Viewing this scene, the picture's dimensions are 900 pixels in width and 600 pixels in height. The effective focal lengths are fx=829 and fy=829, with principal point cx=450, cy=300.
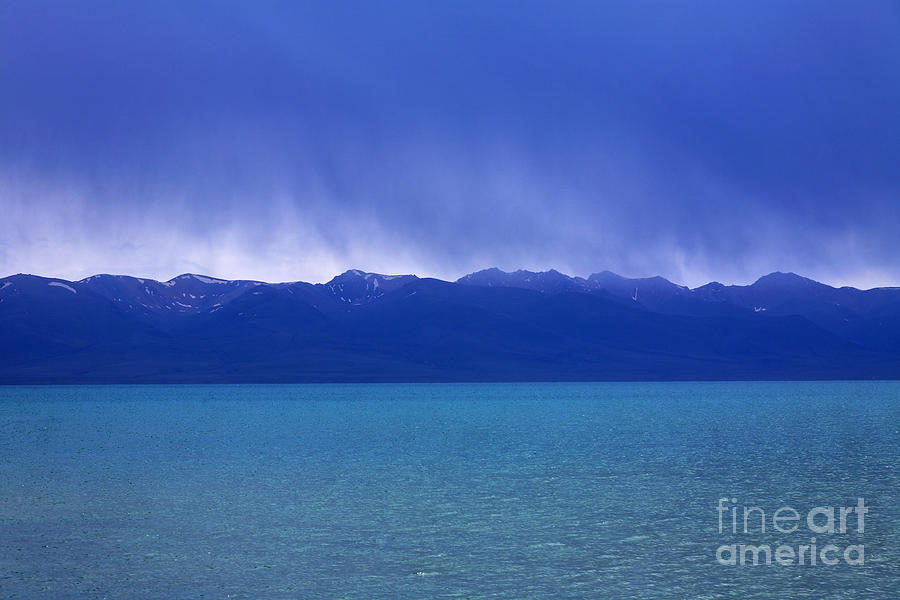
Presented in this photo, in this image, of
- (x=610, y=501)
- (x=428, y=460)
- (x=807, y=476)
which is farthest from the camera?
(x=428, y=460)

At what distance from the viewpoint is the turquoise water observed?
1986cm

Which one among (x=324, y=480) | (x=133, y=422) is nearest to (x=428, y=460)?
(x=324, y=480)

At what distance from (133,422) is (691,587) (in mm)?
76507

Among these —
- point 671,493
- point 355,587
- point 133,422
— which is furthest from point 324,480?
point 133,422

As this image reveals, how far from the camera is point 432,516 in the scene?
2770cm

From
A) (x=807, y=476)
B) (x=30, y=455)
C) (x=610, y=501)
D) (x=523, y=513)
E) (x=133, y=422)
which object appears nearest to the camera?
(x=523, y=513)

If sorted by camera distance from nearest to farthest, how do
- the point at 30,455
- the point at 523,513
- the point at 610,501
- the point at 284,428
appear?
1. the point at 523,513
2. the point at 610,501
3. the point at 30,455
4. the point at 284,428

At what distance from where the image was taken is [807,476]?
35688 mm

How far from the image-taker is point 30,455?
50.2 metres

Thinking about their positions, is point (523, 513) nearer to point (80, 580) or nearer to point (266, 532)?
point (266, 532)

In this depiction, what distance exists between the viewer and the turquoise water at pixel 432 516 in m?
19.9

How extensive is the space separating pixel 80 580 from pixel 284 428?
5480 centimetres

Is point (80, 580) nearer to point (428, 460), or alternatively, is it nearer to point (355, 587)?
point (355, 587)

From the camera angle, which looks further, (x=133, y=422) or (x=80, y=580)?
(x=133, y=422)
